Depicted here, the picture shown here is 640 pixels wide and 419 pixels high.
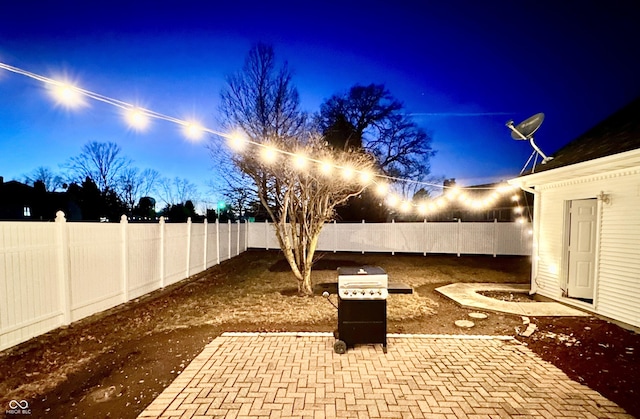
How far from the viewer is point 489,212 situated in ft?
72.7

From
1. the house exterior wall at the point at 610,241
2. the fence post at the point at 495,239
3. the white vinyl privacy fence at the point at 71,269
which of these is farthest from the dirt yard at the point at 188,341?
the fence post at the point at 495,239

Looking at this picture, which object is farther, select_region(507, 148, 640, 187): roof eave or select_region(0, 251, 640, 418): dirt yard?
select_region(507, 148, 640, 187): roof eave

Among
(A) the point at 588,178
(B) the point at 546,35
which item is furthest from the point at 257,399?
(B) the point at 546,35

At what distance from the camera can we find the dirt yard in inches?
123

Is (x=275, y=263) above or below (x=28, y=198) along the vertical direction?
below

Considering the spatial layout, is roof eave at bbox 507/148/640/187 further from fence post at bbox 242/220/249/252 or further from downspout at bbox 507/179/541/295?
fence post at bbox 242/220/249/252

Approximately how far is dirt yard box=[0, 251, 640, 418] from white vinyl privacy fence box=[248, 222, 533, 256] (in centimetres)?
731

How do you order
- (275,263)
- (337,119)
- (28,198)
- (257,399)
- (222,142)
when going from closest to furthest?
Result: (257,399) < (222,142) < (275,263) < (337,119) < (28,198)

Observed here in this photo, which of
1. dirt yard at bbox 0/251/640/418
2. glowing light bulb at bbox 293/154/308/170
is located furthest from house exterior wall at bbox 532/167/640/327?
glowing light bulb at bbox 293/154/308/170

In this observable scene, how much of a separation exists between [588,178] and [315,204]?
5.81 meters

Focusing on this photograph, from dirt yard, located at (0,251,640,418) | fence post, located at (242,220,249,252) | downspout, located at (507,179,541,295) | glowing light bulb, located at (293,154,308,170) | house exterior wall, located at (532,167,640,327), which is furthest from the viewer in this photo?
fence post, located at (242,220,249,252)

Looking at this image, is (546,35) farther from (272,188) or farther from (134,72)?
(134,72)

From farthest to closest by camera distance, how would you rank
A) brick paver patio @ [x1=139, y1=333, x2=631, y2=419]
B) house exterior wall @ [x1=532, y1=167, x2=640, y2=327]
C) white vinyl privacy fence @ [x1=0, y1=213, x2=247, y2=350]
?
house exterior wall @ [x1=532, y1=167, x2=640, y2=327]
white vinyl privacy fence @ [x1=0, y1=213, x2=247, y2=350]
brick paver patio @ [x1=139, y1=333, x2=631, y2=419]

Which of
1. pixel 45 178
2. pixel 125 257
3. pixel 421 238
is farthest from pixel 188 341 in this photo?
pixel 45 178
